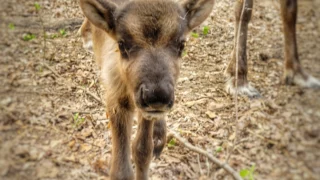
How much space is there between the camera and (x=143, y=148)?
5.81 metres

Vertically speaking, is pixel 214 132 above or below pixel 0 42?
below

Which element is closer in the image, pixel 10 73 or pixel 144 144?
pixel 144 144

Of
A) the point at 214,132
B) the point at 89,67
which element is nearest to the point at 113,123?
the point at 214,132

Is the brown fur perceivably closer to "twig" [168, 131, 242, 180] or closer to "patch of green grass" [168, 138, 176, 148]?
"twig" [168, 131, 242, 180]

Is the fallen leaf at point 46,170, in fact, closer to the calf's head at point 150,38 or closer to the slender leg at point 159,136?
the slender leg at point 159,136

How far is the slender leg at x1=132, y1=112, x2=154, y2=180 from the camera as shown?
5.79m

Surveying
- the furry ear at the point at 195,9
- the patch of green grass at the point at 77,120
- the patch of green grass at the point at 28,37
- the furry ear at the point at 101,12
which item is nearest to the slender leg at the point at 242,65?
the furry ear at the point at 195,9

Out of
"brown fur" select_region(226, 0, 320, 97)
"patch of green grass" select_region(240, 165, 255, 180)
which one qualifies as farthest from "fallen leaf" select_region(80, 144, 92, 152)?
"brown fur" select_region(226, 0, 320, 97)

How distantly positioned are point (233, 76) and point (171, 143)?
2379 mm

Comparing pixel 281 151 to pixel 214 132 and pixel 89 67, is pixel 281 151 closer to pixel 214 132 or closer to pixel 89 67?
pixel 214 132

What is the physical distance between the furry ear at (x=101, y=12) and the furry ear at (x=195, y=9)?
1.04 m

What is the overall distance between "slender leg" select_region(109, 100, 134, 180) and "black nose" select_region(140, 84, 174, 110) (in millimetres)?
1322

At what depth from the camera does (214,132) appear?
728 centimetres

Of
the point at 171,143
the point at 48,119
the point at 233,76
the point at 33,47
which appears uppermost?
the point at 33,47
